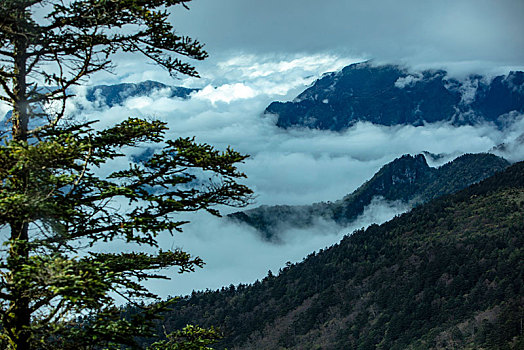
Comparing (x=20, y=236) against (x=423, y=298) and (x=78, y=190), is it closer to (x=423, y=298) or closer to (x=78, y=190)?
(x=78, y=190)

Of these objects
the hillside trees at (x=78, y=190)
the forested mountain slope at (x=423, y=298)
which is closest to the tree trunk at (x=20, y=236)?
the hillside trees at (x=78, y=190)

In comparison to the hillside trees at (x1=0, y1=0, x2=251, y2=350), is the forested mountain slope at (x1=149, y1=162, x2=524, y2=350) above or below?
below

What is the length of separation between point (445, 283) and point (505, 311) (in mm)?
36183

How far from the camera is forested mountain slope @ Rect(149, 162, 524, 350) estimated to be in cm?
11706

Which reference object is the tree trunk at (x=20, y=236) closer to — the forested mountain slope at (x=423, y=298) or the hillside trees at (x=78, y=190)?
the hillside trees at (x=78, y=190)

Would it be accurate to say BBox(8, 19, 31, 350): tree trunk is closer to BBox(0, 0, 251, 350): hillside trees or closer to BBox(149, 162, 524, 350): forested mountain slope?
BBox(0, 0, 251, 350): hillside trees

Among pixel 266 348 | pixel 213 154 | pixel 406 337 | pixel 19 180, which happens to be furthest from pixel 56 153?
pixel 266 348

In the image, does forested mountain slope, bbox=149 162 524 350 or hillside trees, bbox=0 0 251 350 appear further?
forested mountain slope, bbox=149 162 524 350

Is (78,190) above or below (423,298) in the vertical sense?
above

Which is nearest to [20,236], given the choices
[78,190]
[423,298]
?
[78,190]

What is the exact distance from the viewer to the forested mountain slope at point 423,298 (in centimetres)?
11706

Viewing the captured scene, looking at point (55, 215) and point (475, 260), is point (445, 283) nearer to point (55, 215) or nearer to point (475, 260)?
point (475, 260)

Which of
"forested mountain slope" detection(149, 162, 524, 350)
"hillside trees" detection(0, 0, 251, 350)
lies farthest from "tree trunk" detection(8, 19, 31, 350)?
"forested mountain slope" detection(149, 162, 524, 350)

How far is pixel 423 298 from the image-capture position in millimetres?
141000
